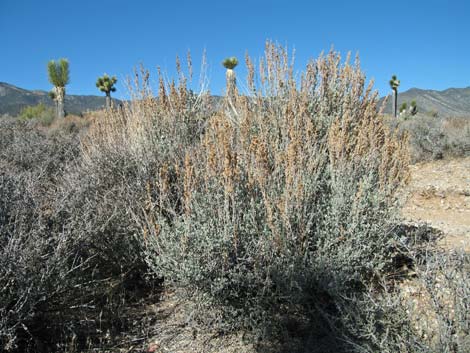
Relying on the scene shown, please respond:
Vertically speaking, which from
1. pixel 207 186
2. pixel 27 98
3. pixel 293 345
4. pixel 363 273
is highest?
pixel 27 98

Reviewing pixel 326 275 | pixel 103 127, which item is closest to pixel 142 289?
pixel 326 275

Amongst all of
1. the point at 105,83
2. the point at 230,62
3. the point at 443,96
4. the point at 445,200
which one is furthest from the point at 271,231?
the point at 443,96

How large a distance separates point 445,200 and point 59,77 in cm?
2086

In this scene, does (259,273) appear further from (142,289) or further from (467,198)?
(467,198)

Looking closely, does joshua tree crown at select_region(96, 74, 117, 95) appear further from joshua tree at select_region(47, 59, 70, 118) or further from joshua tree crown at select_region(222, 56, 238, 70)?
joshua tree crown at select_region(222, 56, 238, 70)

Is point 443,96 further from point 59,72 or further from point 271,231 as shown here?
point 271,231

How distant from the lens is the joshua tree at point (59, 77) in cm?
2012

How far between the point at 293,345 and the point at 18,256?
6.22 ft

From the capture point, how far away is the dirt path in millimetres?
3979

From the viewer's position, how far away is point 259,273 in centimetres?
239

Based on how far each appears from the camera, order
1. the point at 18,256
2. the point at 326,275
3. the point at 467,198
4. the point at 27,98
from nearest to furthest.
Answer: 1. the point at 18,256
2. the point at 326,275
3. the point at 467,198
4. the point at 27,98

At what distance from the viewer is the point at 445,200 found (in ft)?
18.2

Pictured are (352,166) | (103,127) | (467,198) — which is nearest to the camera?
(352,166)

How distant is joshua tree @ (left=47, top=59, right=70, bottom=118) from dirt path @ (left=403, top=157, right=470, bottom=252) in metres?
19.2
